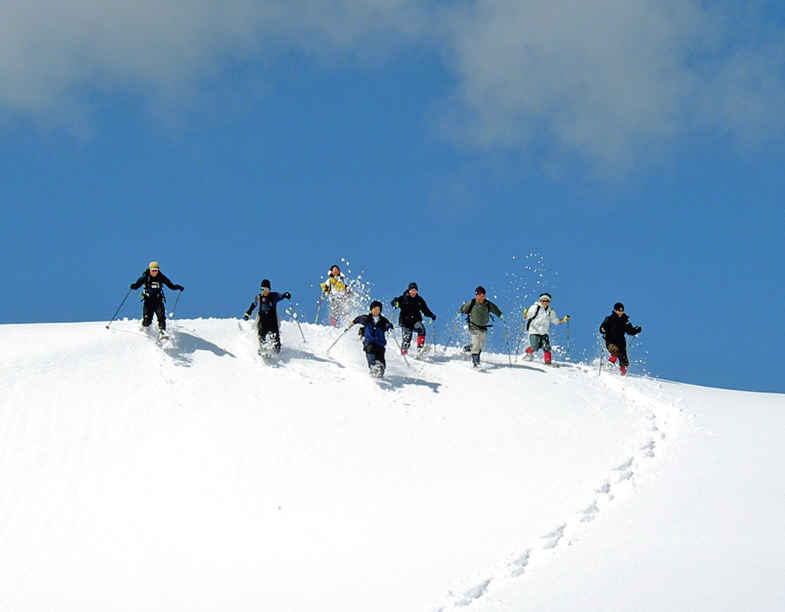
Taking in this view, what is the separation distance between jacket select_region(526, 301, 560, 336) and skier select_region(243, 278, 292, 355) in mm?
7203

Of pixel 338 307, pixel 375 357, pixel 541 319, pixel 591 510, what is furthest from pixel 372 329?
pixel 591 510

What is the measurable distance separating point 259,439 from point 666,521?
7.00m

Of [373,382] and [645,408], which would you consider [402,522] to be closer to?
[373,382]

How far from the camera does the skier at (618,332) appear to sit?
19.3 metres

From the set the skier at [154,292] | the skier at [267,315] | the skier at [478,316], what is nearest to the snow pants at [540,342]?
the skier at [478,316]

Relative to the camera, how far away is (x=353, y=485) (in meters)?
11.3

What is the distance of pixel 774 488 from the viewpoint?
1060 cm

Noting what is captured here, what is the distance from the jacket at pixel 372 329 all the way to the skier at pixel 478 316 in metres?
2.67

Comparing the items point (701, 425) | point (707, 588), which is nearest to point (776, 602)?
point (707, 588)

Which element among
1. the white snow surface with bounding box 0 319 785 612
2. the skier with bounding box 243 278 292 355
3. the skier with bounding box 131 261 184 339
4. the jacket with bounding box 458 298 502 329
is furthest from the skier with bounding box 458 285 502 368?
the skier with bounding box 131 261 184 339

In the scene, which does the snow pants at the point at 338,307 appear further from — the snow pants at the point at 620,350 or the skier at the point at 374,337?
the snow pants at the point at 620,350

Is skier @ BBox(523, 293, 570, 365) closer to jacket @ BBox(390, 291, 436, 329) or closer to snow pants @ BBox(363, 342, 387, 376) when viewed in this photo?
jacket @ BBox(390, 291, 436, 329)

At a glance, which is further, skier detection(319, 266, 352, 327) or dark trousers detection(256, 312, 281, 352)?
skier detection(319, 266, 352, 327)

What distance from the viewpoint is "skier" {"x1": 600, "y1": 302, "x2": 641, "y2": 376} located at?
63.3 feet
